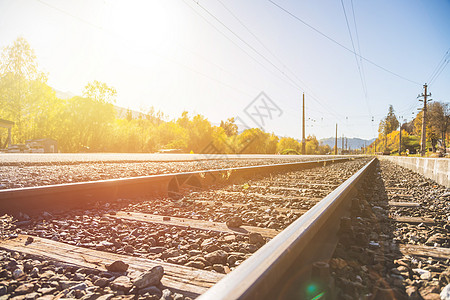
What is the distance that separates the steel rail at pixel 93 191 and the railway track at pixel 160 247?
1cm

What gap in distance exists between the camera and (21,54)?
2847 cm

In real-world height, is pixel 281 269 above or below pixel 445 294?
above

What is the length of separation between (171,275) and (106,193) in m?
2.37

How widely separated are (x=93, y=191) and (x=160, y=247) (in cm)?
181

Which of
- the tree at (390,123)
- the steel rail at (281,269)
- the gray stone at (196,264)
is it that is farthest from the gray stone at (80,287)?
the tree at (390,123)

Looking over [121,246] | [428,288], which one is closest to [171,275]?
[121,246]

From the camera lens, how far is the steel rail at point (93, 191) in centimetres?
259

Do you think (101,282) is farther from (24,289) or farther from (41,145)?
(41,145)

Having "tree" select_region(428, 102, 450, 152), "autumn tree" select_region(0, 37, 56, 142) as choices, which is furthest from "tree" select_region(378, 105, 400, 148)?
"autumn tree" select_region(0, 37, 56, 142)


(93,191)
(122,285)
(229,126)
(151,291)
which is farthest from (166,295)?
(229,126)

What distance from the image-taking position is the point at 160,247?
183cm

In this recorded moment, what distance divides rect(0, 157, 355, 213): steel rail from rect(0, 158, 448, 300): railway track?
0.04 ft

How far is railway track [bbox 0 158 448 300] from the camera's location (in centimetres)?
105

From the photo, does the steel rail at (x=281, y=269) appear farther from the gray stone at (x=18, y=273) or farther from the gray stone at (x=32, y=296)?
the gray stone at (x=18, y=273)
